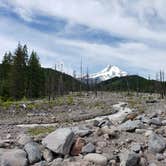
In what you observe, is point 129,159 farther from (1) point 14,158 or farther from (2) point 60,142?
(1) point 14,158

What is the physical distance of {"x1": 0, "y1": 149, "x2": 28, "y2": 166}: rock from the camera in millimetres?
11967

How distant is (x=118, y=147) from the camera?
527 inches

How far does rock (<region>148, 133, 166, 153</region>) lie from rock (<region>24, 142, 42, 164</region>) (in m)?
3.96

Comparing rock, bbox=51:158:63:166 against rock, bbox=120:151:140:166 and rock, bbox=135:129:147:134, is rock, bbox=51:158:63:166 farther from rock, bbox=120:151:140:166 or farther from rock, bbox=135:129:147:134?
rock, bbox=135:129:147:134

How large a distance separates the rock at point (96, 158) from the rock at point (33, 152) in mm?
1596

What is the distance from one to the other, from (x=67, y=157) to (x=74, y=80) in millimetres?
128854

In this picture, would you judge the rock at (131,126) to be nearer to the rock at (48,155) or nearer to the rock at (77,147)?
the rock at (77,147)

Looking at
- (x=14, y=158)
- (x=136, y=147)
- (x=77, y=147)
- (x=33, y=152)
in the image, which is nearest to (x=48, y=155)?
(x=33, y=152)

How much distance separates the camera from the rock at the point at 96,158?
1206 centimetres

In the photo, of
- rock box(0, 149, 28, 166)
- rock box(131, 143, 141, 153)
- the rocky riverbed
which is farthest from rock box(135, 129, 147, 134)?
rock box(0, 149, 28, 166)

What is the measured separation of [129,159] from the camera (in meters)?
12.1

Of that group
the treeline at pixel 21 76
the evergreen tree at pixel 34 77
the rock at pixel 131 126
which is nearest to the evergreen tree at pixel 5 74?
the treeline at pixel 21 76

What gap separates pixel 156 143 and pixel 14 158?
5007mm

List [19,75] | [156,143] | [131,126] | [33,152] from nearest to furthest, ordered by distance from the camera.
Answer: [33,152] < [156,143] < [131,126] < [19,75]
